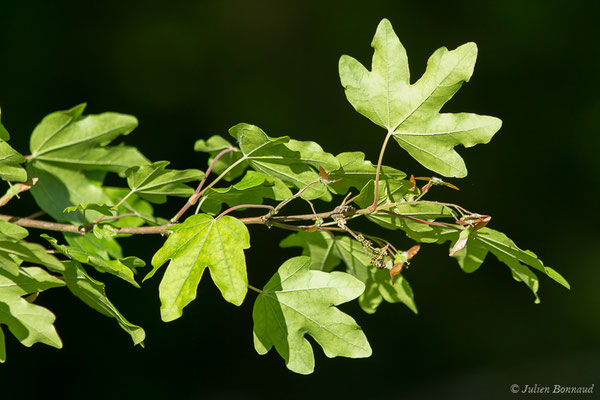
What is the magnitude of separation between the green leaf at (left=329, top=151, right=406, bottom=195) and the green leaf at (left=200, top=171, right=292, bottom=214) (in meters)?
0.10

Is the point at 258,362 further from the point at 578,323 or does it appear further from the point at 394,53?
the point at 394,53

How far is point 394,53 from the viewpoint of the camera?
942 millimetres

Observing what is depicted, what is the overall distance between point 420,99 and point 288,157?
0.83ft

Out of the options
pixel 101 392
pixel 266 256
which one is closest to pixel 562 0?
pixel 266 256

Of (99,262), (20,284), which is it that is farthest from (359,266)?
(20,284)

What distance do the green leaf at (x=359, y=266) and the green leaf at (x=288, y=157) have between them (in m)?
0.18

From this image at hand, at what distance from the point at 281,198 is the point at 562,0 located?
3.11 metres

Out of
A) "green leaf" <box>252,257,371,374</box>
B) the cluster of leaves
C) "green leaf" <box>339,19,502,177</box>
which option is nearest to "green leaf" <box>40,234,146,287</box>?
the cluster of leaves

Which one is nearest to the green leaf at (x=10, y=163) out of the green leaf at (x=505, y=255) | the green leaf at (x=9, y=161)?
the green leaf at (x=9, y=161)

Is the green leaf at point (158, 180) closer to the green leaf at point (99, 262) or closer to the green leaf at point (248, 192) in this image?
the green leaf at point (248, 192)

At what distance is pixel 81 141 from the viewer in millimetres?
1205

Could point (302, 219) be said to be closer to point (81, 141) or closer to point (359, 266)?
point (359, 266)

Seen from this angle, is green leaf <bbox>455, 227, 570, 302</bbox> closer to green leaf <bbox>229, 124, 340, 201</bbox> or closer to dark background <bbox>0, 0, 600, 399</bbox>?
green leaf <bbox>229, 124, 340, 201</bbox>

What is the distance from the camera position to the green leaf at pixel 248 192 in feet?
3.08
